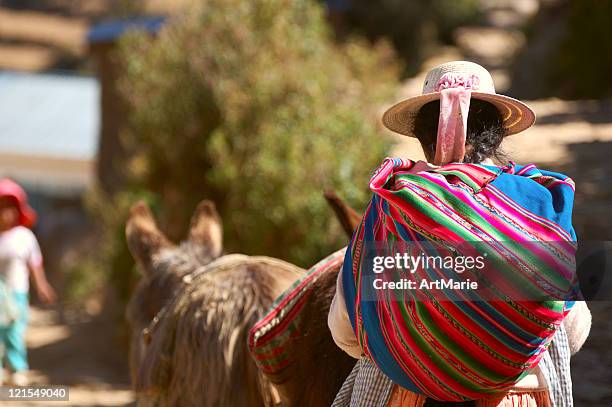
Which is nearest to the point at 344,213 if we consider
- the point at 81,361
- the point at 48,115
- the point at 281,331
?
the point at 281,331

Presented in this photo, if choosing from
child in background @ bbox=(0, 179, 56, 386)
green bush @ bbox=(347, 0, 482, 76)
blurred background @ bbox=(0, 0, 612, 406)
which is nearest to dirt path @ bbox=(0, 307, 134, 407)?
blurred background @ bbox=(0, 0, 612, 406)

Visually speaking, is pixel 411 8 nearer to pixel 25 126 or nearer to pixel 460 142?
pixel 25 126

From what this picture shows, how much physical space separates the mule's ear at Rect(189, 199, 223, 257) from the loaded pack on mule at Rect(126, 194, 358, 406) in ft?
0.77

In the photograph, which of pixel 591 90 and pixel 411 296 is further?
pixel 591 90

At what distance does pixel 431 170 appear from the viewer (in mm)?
1859

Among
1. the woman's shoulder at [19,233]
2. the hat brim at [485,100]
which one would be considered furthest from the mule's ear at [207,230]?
the woman's shoulder at [19,233]

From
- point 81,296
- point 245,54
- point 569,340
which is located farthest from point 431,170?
point 81,296

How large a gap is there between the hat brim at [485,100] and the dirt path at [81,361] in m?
4.57

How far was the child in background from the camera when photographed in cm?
657

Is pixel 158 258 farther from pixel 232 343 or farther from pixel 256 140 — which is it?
pixel 256 140

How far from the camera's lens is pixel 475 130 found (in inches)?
80.0

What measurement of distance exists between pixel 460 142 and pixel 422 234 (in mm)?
A: 228

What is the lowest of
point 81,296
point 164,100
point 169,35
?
point 81,296

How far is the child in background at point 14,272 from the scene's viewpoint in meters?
6.57
